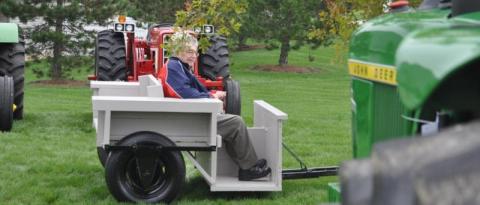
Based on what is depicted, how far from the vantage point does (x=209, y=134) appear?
7.00m

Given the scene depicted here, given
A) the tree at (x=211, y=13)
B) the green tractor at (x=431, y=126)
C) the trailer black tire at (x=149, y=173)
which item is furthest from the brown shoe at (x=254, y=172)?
the green tractor at (x=431, y=126)

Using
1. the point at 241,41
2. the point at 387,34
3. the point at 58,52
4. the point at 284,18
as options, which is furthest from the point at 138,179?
the point at 241,41

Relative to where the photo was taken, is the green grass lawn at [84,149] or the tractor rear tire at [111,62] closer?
the green grass lawn at [84,149]

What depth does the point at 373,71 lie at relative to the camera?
Answer: 3.61 m

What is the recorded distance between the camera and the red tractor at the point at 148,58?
12086 millimetres

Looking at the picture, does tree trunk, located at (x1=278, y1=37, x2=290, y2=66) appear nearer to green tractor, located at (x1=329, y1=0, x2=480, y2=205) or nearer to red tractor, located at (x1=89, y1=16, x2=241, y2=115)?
red tractor, located at (x1=89, y1=16, x2=241, y2=115)

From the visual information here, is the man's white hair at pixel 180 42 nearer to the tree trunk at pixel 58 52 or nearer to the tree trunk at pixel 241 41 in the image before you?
the tree trunk at pixel 58 52

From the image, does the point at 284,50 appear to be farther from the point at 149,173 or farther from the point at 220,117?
the point at 149,173

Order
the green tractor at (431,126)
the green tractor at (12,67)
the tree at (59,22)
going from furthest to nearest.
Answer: the tree at (59,22)
the green tractor at (12,67)
the green tractor at (431,126)

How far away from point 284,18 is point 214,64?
52.3 feet

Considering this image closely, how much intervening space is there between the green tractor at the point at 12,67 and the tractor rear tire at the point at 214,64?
257 centimetres

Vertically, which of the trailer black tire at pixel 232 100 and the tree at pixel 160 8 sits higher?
the tree at pixel 160 8

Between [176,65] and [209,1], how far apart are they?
61 cm

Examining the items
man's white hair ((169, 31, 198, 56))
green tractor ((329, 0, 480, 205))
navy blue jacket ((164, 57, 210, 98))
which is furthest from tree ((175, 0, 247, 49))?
green tractor ((329, 0, 480, 205))
